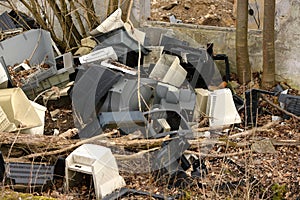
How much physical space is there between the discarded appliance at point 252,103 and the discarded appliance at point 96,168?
1711mm

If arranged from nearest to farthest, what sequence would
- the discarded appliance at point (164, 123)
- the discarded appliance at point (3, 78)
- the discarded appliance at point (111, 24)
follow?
the discarded appliance at point (164, 123)
the discarded appliance at point (3, 78)
the discarded appliance at point (111, 24)

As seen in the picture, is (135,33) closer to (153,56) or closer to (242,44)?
(153,56)

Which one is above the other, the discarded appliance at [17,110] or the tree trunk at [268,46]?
the tree trunk at [268,46]

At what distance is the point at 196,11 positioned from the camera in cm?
826

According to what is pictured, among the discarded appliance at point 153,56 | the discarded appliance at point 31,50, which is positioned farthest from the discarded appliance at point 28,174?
the discarded appliance at point 153,56

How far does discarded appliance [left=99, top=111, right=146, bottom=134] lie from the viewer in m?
4.60

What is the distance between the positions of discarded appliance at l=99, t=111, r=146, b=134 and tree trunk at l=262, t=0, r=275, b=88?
1802mm

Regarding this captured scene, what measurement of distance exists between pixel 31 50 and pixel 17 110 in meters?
1.20

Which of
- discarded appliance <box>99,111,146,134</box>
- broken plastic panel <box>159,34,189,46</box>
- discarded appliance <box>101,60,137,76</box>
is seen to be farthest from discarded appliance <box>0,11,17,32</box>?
discarded appliance <box>99,111,146,134</box>

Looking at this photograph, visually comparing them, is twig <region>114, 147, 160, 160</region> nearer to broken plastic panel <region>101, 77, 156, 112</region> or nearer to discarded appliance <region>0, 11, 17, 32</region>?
broken plastic panel <region>101, 77, 156, 112</region>

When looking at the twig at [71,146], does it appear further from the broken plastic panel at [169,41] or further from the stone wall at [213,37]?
the stone wall at [213,37]

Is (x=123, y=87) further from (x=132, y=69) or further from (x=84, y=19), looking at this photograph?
(x=84, y=19)

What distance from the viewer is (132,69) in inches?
213

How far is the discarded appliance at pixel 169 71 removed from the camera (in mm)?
5391
